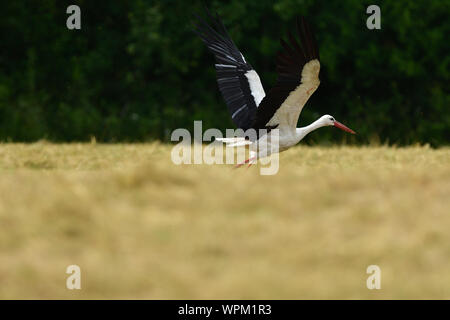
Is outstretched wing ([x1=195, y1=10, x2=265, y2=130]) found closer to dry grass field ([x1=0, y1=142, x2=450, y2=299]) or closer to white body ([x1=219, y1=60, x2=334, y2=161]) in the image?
white body ([x1=219, y1=60, x2=334, y2=161])

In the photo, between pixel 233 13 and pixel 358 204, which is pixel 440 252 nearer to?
pixel 358 204

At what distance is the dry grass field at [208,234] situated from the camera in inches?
107

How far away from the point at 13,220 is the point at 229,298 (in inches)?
49.4

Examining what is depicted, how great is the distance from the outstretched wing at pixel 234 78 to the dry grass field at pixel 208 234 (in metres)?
3.17

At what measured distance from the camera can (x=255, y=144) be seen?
21.9 ft

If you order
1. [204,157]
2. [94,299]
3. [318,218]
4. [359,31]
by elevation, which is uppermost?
[359,31]

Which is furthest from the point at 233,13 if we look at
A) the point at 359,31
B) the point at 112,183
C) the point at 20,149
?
the point at 112,183

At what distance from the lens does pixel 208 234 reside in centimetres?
308

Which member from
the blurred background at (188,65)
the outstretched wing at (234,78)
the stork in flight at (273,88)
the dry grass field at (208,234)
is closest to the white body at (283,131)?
the stork in flight at (273,88)

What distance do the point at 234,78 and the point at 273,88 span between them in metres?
1.71

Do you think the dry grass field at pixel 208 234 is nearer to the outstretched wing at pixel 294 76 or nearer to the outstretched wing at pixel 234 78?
the outstretched wing at pixel 294 76

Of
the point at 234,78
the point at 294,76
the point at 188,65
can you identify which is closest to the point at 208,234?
the point at 294,76

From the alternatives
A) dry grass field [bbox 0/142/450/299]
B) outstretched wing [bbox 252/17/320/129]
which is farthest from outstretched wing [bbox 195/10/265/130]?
dry grass field [bbox 0/142/450/299]

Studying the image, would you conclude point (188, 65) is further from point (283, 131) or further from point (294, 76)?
point (294, 76)
